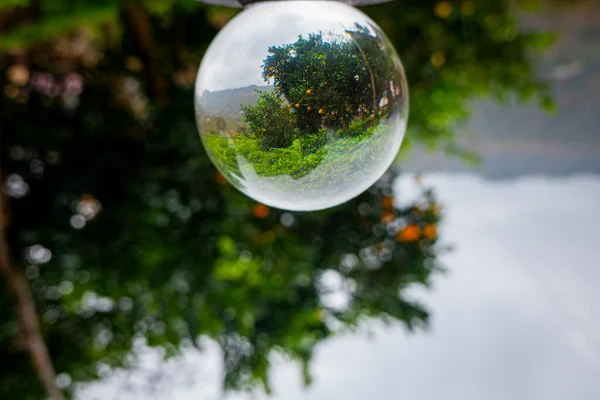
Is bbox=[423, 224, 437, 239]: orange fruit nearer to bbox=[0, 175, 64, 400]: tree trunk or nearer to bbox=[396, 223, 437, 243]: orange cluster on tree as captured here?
bbox=[396, 223, 437, 243]: orange cluster on tree

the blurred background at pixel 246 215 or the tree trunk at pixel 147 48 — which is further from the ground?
the tree trunk at pixel 147 48

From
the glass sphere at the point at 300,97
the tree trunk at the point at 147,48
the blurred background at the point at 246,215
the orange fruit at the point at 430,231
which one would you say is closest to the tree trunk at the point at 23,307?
the blurred background at the point at 246,215

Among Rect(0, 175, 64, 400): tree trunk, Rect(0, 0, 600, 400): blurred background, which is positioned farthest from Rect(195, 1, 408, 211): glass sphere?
Rect(0, 175, 64, 400): tree trunk

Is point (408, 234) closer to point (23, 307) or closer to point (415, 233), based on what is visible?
point (415, 233)

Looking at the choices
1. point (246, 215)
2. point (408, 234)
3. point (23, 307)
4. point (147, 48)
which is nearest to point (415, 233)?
point (408, 234)

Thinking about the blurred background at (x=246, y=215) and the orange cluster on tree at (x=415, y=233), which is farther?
the orange cluster on tree at (x=415, y=233)

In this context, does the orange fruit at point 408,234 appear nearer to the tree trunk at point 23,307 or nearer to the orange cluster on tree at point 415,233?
the orange cluster on tree at point 415,233

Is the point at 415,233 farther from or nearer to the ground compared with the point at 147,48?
nearer to the ground
